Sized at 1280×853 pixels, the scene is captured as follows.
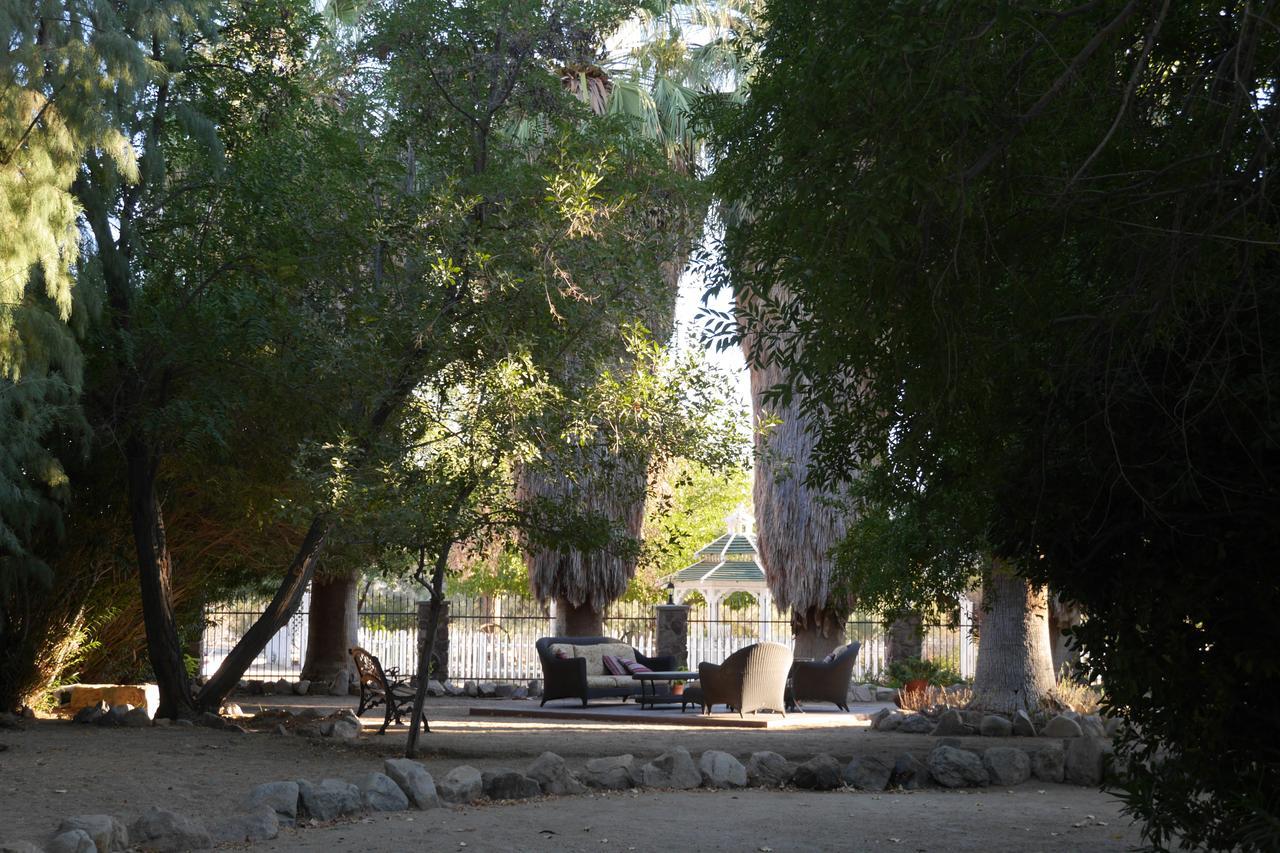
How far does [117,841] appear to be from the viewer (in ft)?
19.7

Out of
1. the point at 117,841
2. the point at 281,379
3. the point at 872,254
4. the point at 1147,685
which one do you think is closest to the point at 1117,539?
the point at 1147,685

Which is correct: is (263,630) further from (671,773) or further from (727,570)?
(727,570)

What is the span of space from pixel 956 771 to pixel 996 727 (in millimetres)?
3332

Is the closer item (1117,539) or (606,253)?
(1117,539)

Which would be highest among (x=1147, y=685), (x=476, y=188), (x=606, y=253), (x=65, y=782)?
(x=476, y=188)

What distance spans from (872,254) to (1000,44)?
91 centimetres

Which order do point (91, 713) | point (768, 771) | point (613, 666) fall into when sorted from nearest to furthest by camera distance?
point (768, 771)
point (91, 713)
point (613, 666)

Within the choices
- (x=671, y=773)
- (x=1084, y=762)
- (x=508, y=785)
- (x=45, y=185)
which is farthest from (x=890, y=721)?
(x=45, y=185)

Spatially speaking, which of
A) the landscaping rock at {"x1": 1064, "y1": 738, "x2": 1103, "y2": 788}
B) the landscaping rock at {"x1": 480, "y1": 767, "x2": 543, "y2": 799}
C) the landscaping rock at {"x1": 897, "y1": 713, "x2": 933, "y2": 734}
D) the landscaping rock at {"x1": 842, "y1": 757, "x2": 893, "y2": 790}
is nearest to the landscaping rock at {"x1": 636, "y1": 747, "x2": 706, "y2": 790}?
the landscaping rock at {"x1": 480, "y1": 767, "x2": 543, "y2": 799}

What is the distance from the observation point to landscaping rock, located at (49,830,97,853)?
566 centimetres

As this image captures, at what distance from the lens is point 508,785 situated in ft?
27.3

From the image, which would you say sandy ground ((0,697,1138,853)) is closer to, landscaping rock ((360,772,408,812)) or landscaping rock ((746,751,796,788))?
landscaping rock ((360,772,408,812))

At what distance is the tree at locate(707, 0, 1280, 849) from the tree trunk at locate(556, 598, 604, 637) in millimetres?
14519

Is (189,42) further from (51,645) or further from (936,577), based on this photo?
(936,577)
